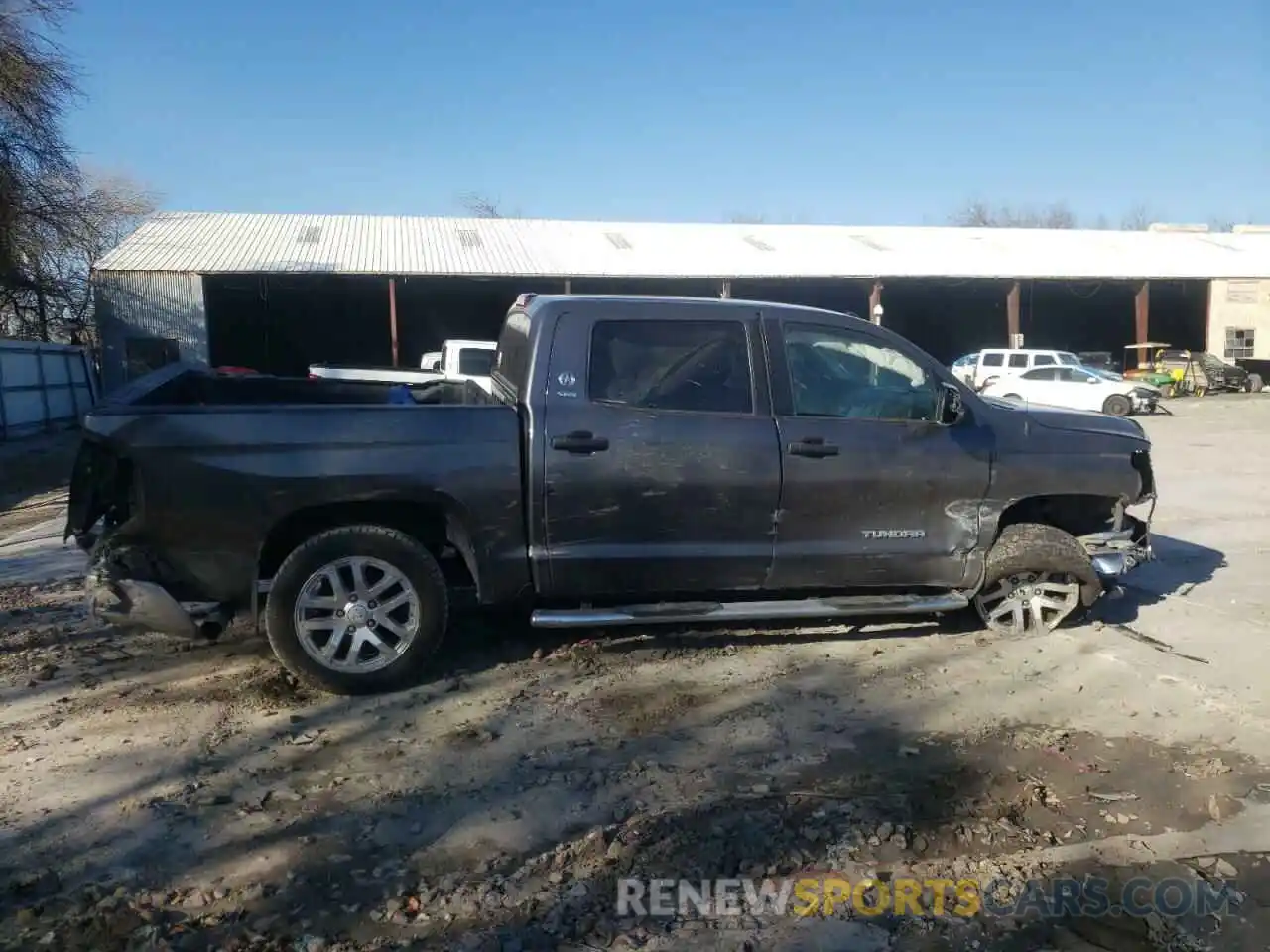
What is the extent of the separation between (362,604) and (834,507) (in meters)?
2.46

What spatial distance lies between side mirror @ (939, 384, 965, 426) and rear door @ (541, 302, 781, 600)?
972 mm

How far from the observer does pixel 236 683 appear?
16.5ft

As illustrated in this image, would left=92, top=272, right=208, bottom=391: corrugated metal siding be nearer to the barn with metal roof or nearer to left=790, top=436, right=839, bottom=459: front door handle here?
the barn with metal roof

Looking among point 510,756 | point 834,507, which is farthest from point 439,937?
point 834,507

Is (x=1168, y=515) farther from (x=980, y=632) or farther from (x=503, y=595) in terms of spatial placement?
(x=503, y=595)

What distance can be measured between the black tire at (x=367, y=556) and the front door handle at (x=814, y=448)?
1924mm

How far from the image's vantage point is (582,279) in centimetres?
3067

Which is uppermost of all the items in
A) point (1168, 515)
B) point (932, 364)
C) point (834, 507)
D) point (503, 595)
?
point (932, 364)

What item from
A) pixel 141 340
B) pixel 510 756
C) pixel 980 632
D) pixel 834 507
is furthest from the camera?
pixel 141 340

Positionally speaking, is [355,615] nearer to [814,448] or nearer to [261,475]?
[261,475]

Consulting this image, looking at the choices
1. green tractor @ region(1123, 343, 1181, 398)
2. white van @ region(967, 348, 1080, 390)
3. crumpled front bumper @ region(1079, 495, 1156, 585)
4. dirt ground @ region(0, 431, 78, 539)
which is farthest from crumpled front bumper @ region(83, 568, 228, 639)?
green tractor @ region(1123, 343, 1181, 398)

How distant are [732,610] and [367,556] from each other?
6.12 feet

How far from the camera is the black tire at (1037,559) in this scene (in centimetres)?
557

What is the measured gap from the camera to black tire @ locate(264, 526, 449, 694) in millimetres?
4715
